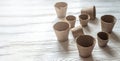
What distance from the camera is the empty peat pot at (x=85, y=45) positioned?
94cm

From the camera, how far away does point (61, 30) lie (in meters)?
1.10

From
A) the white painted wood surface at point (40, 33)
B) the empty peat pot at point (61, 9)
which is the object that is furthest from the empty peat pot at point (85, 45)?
the empty peat pot at point (61, 9)

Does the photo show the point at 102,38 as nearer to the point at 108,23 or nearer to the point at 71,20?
the point at 108,23

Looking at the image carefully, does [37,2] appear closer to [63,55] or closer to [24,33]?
[24,33]

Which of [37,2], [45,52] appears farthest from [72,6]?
[45,52]

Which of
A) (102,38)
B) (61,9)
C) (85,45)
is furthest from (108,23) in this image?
(61,9)

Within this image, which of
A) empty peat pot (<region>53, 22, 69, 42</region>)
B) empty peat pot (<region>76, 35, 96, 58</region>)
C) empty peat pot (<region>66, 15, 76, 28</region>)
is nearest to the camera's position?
empty peat pot (<region>76, 35, 96, 58</region>)

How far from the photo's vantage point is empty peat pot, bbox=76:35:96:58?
3.10 feet

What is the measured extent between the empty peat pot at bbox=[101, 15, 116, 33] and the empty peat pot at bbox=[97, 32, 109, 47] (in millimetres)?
70

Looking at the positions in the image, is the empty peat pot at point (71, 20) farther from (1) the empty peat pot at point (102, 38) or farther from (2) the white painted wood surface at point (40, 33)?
(1) the empty peat pot at point (102, 38)

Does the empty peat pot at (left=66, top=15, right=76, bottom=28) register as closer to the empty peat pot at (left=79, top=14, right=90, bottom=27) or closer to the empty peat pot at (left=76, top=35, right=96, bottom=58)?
the empty peat pot at (left=79, top=14, right=90, bottom=27)

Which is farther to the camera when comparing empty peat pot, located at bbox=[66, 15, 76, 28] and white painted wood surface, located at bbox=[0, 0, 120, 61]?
empty peat pot, located at bbox=[66, 15, 76, 28]

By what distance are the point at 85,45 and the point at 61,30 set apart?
0.60ft

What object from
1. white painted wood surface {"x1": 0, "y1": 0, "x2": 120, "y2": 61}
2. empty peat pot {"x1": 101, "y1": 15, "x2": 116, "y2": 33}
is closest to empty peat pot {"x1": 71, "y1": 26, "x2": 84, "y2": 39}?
white painted wood surface {"x1": 0, "y1": 0, "x2": 120, "y2": 61}
